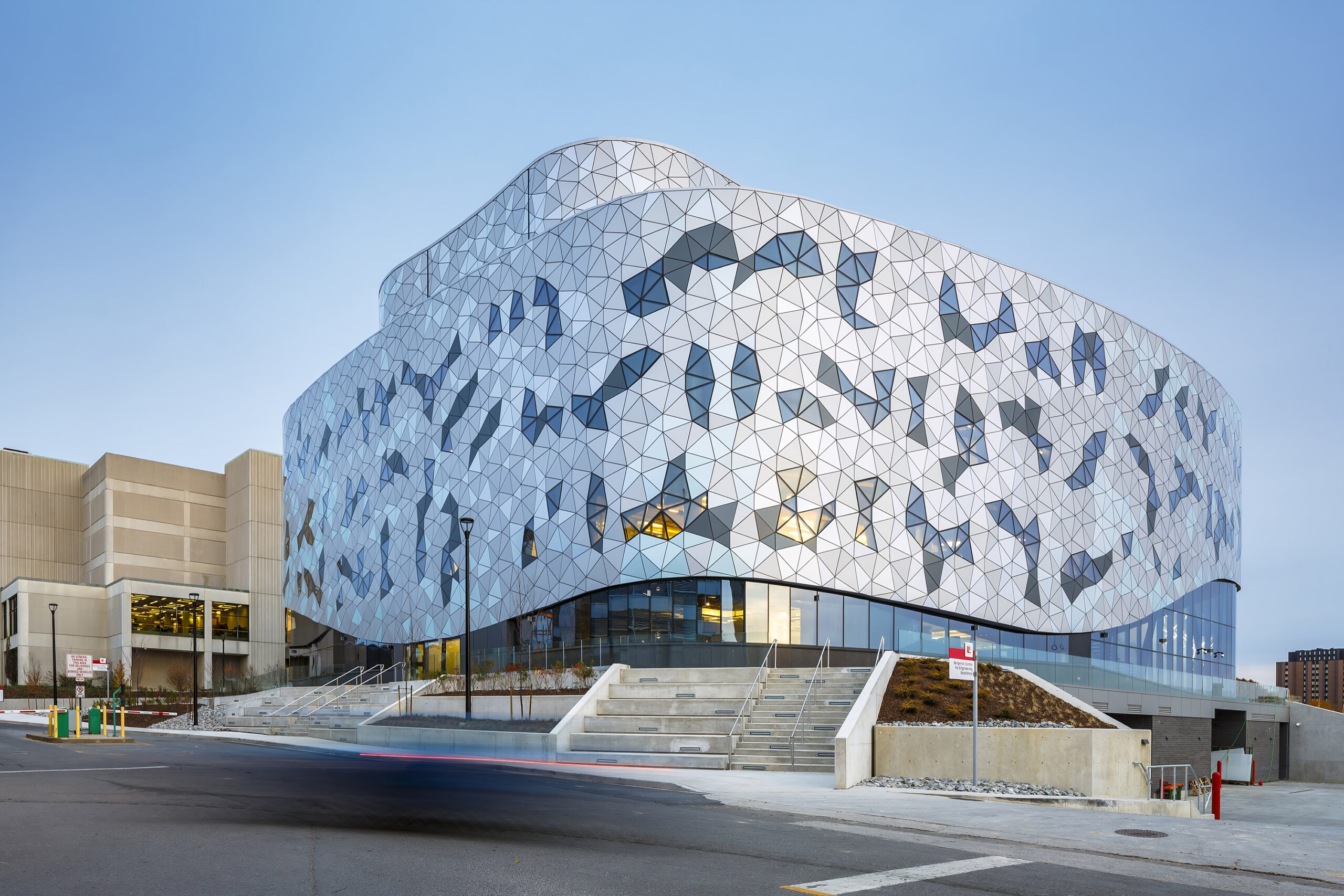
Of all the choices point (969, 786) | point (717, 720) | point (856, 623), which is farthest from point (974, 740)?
point (856, 623)

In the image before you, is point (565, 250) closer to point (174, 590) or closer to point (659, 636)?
point (659, 636)

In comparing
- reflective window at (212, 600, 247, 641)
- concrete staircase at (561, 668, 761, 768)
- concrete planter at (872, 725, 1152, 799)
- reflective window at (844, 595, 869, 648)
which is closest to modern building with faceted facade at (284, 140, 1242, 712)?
reflective window at (844, 595, 869, 648)

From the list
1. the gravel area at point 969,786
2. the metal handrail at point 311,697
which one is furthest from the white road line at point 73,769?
the metal handrail at point 311,697

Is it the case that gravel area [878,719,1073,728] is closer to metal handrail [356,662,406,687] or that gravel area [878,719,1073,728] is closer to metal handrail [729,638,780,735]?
metal handrail [729,638,780,735]

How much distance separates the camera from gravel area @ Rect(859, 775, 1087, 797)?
67.1 feet

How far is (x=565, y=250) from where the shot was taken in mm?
49938

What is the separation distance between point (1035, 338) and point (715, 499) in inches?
785

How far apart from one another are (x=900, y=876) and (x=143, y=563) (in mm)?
91814

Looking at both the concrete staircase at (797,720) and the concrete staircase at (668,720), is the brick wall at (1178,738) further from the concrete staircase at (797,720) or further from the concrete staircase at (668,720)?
the concrete staircase at (668,720)

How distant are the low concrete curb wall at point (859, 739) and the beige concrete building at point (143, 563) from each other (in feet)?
225

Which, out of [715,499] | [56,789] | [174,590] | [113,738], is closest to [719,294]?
[715,499]

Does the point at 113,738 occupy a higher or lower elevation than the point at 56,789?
lower

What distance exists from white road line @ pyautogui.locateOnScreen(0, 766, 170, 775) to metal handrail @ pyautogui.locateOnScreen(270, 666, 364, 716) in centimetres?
2469

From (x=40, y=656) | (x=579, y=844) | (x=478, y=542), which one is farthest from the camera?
(x=40, y=656)
